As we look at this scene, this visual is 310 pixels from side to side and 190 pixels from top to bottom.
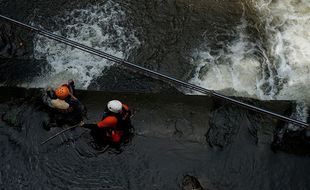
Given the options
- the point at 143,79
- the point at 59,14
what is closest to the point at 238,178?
the point at 143,79

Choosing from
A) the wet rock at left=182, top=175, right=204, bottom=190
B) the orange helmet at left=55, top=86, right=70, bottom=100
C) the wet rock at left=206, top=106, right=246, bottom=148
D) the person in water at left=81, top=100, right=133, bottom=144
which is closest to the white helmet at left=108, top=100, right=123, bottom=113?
the person in water at left=81, top=100, right=133, bottom=144

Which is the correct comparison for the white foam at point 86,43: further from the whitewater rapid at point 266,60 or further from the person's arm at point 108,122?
the person's arm at point 108,122

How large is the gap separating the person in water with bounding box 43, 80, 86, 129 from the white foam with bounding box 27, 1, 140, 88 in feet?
3.28

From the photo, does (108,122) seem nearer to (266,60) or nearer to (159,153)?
(159,153)

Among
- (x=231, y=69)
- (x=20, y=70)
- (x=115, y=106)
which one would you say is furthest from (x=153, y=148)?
(x=20, y=70)

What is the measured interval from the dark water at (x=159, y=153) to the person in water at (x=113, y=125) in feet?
0.56

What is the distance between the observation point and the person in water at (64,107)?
577 centimetres

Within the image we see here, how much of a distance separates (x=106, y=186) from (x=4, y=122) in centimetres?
191

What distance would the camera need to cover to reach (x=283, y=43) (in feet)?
25.9

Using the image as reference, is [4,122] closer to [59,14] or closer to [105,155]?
[105,155]

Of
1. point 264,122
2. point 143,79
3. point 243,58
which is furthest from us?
point 243,58

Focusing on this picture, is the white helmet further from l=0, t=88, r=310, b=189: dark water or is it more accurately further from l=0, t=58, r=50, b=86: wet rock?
l=0, t=58, r=50, b=86: wet rock

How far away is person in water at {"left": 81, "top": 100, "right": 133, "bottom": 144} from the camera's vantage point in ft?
17.6

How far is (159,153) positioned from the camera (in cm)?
587
